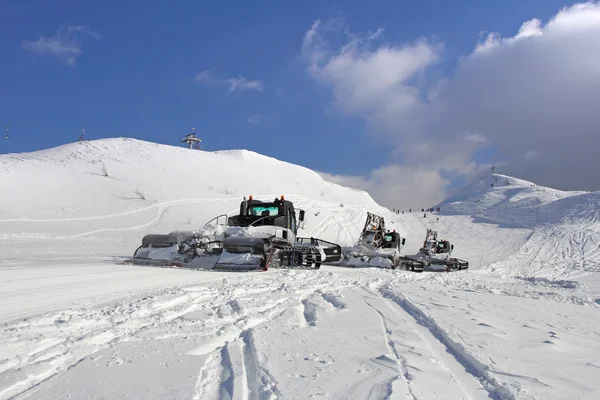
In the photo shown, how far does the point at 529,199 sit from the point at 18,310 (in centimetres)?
5687

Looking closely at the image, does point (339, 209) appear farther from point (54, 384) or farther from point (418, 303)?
point (54, 384)

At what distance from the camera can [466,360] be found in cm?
398

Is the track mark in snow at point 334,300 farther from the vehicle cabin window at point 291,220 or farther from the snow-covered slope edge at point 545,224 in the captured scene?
the snow-covered slope edge at point 545,224

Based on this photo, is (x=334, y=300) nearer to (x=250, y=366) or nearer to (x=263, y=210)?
(x=250, y=366)

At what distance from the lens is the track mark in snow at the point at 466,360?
3.26 metres

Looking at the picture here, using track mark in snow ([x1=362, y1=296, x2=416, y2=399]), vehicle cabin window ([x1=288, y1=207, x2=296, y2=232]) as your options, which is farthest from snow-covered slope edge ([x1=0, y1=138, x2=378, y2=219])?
track mark in snow ([x1=362, y1=296, x2=416, y2=399])

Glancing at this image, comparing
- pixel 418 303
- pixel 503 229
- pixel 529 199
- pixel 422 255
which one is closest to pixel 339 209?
pixel 503 229

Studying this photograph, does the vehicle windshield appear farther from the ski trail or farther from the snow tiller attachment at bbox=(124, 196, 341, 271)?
the ski trail

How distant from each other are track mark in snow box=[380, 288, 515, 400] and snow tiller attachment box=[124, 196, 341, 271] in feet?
21.4

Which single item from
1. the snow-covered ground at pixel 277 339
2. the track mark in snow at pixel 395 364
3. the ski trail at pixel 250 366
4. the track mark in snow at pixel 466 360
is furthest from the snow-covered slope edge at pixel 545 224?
the ski trail at pixel 250 366

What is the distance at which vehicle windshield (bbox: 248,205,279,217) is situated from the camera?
1586cm

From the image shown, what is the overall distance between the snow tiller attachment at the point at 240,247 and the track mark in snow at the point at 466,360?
6.53m

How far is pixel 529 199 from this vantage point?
52.6 m

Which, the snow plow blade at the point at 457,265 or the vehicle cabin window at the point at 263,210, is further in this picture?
the snow plow blade at the point at 457,265
